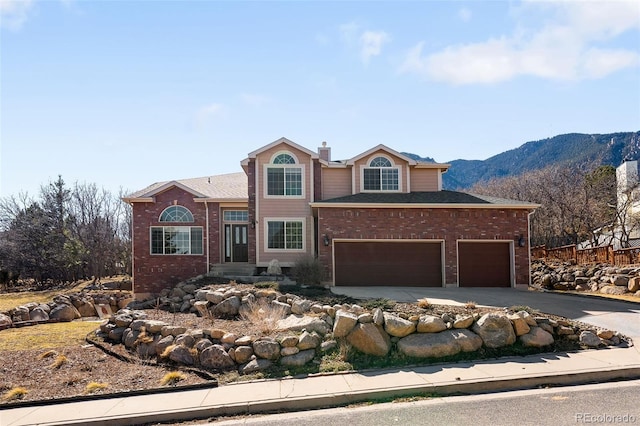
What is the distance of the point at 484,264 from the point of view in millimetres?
18609

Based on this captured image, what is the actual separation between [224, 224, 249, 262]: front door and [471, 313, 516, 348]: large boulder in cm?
1422

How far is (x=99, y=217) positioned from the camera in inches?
1534

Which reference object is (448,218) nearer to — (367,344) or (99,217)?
(367,344)

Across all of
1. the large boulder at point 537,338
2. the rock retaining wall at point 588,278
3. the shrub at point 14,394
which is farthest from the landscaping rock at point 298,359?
the rock retaining wall at point 588,278

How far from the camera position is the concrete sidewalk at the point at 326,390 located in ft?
21.9

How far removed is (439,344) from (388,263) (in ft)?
31.4

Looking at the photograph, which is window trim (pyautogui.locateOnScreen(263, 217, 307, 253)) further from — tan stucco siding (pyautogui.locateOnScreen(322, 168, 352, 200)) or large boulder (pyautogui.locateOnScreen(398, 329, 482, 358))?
large boulder (pyautogui.locateOnScreen(398, 329, 482, 358))

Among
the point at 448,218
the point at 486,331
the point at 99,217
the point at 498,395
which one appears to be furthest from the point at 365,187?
the point at 99,217

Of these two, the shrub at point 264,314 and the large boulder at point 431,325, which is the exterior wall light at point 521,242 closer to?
the large boulder at point 431,325

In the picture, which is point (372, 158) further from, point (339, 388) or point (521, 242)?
point (339, 388)

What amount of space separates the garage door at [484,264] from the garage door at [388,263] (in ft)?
3.44

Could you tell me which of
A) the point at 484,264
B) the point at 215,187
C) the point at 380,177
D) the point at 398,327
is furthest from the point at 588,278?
the point at 215,187

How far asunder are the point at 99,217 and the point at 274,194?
25.7 metres

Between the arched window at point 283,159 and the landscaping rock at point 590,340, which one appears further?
the arched window at point 283,159
